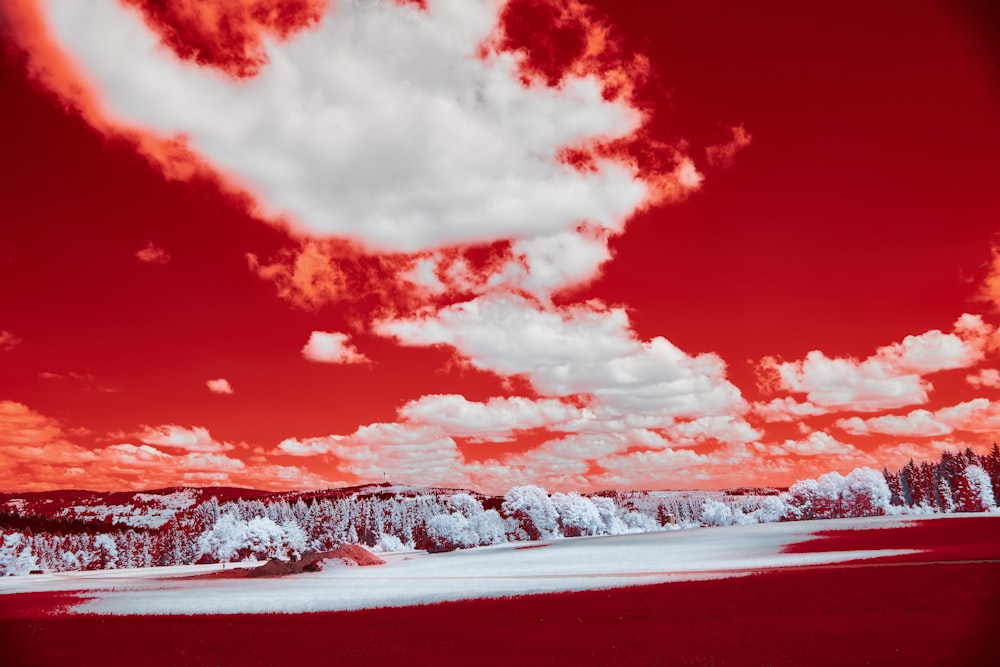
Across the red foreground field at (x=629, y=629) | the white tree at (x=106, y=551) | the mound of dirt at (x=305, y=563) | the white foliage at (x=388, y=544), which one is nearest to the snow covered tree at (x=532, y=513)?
the white foliage at (x=388, y=544)

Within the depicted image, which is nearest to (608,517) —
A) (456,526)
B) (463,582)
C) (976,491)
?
(456,526)

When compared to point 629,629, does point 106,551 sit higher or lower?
higher

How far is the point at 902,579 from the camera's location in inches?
1347

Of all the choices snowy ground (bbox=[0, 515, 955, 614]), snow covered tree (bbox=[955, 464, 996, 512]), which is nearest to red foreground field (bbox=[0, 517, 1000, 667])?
snowy ground (bbox=[0, 515, 955, 614])

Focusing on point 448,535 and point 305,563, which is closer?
point 305,563

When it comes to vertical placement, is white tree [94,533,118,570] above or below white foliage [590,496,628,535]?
above

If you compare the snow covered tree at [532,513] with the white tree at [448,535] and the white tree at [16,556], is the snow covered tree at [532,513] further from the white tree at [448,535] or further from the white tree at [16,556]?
the white tree at [16,556]

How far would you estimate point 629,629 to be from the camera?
2716cm

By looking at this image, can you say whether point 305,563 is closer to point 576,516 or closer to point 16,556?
point 16,556

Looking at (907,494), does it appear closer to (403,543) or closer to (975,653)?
(403,543)

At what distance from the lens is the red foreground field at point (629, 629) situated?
2214cm

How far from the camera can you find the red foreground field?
22.1 m

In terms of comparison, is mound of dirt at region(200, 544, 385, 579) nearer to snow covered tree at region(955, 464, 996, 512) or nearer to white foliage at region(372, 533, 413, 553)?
white foliage at region(372, 533, 413, 553)

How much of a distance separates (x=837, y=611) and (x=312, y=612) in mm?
30141
